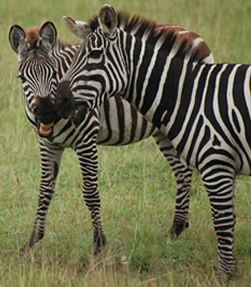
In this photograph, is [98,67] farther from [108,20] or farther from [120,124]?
[120,124]

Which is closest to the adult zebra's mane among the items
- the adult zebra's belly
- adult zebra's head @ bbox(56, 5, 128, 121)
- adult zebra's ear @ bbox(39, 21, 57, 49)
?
adult zebra's head @ bbox(56, 5, 128, 121)

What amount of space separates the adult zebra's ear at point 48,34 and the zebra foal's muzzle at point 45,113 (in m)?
0.59

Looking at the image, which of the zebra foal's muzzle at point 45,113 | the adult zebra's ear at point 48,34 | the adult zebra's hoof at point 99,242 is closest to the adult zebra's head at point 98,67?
the zebra foal's muzzle at point 45,113

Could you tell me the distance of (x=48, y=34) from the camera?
23.8 ft

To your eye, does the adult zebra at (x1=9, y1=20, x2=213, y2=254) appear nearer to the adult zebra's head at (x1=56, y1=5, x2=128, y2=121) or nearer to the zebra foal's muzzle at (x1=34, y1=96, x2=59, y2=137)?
the zebra foal's muzzle at (x1=34, y1=96, x2=59, y2=137)

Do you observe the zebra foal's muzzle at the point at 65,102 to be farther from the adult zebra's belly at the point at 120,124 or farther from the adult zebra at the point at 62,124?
the adult zebra's belly at the point at 120,124

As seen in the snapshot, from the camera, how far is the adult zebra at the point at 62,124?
23.0 ft

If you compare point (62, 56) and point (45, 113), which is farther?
point (62, 56)

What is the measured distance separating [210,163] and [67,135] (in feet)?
4.91

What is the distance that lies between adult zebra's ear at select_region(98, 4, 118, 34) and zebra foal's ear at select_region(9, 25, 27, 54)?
91cm

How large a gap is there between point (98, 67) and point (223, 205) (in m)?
1.42

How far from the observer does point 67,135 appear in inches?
289

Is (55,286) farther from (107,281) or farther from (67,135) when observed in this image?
(67,135)

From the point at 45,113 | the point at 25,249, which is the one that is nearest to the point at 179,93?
the point at 45,113
